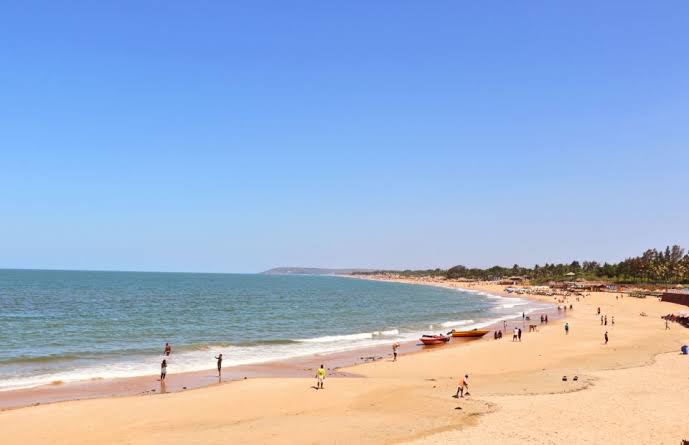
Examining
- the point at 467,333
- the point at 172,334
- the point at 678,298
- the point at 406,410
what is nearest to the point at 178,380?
the point at 406,410

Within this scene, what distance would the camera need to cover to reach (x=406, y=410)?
2056 centimetres

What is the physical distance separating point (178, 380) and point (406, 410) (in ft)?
45.2

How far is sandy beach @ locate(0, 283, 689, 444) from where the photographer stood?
55.9 feet

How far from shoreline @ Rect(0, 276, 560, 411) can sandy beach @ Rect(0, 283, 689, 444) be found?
131 cm

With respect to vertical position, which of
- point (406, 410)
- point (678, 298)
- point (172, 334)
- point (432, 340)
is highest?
point (678, 298)

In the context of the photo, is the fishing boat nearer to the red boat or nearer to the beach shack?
the red boat

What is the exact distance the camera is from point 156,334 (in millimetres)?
48031

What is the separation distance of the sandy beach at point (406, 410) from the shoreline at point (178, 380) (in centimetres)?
131

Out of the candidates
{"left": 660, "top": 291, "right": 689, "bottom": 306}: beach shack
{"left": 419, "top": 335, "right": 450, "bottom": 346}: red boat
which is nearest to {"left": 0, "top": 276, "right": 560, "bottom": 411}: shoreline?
{"left": 419, "top": 335, "right": 450, "bottom": 346}: red boat

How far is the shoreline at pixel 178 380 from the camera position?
78.0 feet

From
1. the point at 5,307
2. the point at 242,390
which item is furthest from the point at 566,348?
the point at 5,307

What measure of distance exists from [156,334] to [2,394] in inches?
953

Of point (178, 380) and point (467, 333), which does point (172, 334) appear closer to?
point (178, 380)

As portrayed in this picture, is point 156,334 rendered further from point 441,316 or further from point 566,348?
point 441,316
